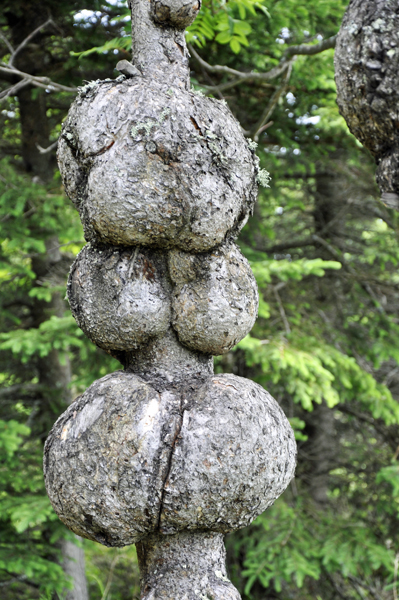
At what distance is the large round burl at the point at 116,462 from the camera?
4.01 ft

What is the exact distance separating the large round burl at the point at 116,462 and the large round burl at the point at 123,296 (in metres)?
0.14

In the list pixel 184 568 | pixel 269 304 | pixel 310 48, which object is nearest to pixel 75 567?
pixel 269 304

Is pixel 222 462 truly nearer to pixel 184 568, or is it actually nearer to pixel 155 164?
pixel 184 568

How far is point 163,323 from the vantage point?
139 cm

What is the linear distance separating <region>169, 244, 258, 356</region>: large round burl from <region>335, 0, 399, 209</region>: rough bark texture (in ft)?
1.63

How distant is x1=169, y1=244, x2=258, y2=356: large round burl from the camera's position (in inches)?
53.6

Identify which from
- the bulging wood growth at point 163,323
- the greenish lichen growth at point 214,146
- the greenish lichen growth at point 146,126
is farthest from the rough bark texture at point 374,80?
the greenish lichen growth at point 146,126

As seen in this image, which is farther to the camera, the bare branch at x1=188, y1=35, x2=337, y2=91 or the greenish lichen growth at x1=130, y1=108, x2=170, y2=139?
the bare branch at x1=188, y1=35, x2=337, y2=91

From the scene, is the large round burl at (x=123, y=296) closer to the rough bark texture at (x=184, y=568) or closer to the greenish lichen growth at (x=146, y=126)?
the greenish lichen growth at (x=146, y=126)

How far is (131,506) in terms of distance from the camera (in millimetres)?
1225

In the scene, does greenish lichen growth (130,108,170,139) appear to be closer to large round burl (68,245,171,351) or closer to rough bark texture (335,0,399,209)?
large round burl (68,245,171,351)

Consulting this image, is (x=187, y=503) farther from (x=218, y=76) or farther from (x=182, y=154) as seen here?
(x=218, y=76)

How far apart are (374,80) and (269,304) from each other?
3130mm

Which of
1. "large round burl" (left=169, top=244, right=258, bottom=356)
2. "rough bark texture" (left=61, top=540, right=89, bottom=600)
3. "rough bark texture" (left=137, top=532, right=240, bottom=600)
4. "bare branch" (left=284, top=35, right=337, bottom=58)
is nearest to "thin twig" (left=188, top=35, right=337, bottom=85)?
"bare branch" (left=284, top=35, right=337, bottom=58)
